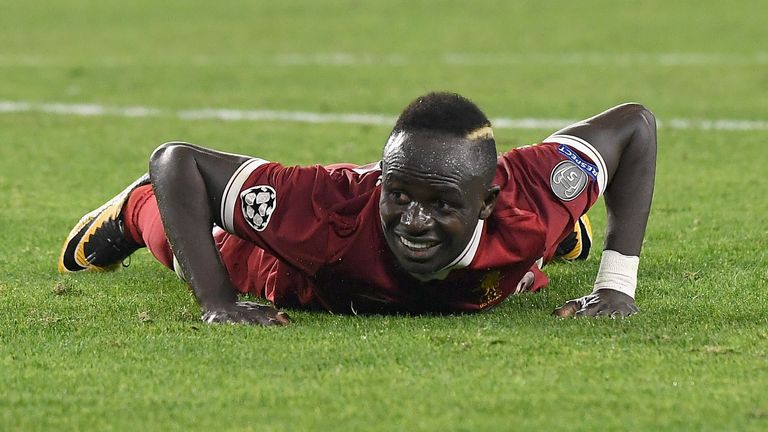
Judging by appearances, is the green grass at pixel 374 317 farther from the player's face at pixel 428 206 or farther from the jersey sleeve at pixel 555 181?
the jersey sleeve at pixel 555 181

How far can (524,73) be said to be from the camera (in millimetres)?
15141

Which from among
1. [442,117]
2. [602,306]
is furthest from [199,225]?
[602,306]

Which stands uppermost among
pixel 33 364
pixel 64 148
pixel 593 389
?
pixel 593 389

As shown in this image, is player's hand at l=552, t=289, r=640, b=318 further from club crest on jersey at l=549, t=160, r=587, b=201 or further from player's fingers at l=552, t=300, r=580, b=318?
club crest on jersey at l=549, t=160, r=587, b=201

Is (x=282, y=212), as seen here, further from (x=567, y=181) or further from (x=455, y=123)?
(x=567, y=181)

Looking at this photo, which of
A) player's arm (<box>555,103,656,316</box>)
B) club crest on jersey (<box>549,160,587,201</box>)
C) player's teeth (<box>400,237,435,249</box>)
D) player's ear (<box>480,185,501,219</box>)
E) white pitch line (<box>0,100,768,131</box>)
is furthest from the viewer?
white pitch line (<box>0,100,768,131</box>)

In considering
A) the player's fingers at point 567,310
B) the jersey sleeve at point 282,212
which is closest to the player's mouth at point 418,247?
the jersey sleeve at point 282,212

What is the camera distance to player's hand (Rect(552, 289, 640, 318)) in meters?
5.66

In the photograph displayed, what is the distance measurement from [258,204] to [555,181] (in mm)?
1221

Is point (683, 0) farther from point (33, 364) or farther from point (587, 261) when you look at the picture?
point (33, 364)

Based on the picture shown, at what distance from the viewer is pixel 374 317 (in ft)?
18.6

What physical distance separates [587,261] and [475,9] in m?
14.5

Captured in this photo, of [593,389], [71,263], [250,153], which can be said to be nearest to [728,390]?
[593,389]

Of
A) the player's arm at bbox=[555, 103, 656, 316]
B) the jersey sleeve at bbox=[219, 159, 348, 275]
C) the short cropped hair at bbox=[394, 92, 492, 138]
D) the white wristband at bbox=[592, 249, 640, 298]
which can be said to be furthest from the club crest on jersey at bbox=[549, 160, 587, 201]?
the jersey sleeve at bbox=[219, 159, 348, 275]
